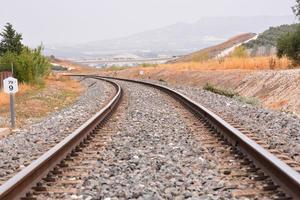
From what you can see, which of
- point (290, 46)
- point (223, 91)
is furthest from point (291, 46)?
point (223, 91)

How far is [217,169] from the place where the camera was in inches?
259

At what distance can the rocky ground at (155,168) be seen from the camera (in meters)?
5.49

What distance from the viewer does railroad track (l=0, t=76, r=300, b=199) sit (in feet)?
17.2

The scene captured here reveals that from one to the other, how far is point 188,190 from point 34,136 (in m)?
5.45

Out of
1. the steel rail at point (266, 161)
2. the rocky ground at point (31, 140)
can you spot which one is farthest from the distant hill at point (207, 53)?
the steel rail at point (266, 161)

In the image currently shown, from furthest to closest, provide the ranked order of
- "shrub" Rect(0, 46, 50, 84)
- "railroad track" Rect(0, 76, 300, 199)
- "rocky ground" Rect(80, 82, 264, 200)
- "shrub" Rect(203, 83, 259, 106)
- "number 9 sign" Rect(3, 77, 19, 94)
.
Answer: "shrub" Rect(0, 46, 50, 84), "shrub" Rect(203, 83, 259, 106), "number 9 sign" Rect(3, 77, 19, 94), "rocky ground" Rect(80, 82, 264, 200), "railroad track" Rect(0, 76, 300, 199)

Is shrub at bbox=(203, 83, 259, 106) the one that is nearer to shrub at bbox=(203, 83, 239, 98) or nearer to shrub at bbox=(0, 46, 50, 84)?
shrub at bbox=(203, 83, 239, 98)

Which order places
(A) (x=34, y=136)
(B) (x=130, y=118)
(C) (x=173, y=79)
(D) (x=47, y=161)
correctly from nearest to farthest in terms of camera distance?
(D) (x=47, y=161) < (A) (x=34, y=136) < (B) (x=130, y=118) < (C) (x=173, y=79)

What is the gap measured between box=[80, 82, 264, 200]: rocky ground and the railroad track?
222mm

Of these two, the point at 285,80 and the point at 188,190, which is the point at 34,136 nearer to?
the point at 188,190

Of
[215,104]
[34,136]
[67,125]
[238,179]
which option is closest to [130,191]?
[238,179]

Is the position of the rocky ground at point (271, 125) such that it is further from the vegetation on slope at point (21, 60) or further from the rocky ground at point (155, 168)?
the vegetation on slope at point (21, 60)

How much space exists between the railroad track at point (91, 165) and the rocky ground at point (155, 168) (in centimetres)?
22

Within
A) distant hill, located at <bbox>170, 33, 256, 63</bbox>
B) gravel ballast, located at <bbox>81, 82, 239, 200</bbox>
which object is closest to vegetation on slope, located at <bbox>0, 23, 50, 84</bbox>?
gravel ballast, located at <bbox>81, 82, 239, 200</bbox>
